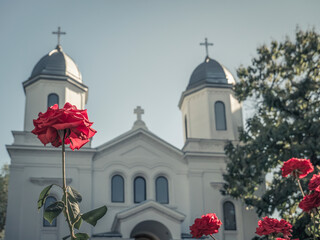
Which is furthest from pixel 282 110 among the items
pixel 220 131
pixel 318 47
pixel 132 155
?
pixel 132 155

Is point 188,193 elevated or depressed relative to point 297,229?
elevated

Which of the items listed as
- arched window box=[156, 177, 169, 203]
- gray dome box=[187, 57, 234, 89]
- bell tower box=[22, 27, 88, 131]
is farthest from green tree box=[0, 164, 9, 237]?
gray dome box=[187, 57, 234, 89]

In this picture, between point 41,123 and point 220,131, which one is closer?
point 41,123

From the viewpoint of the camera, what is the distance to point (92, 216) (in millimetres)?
3125

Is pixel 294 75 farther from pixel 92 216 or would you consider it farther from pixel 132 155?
pixel 92 216

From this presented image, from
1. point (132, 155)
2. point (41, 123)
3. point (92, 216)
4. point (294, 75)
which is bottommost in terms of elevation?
point (92, 216)

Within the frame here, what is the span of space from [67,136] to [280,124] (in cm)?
1570

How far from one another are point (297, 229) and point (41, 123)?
15619 millimetres

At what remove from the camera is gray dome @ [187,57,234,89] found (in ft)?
86.1

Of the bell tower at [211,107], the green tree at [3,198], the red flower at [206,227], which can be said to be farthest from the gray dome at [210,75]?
the red flower at [206,227]

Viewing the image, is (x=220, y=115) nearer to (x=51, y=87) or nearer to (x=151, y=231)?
(x=151, y=231)

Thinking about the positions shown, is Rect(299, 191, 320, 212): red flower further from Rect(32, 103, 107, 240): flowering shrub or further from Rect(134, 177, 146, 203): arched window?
Rect(134, 177, 146, 203): arched window

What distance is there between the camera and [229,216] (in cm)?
2316

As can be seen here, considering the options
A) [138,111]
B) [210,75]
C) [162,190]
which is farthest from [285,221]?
[210,75]
